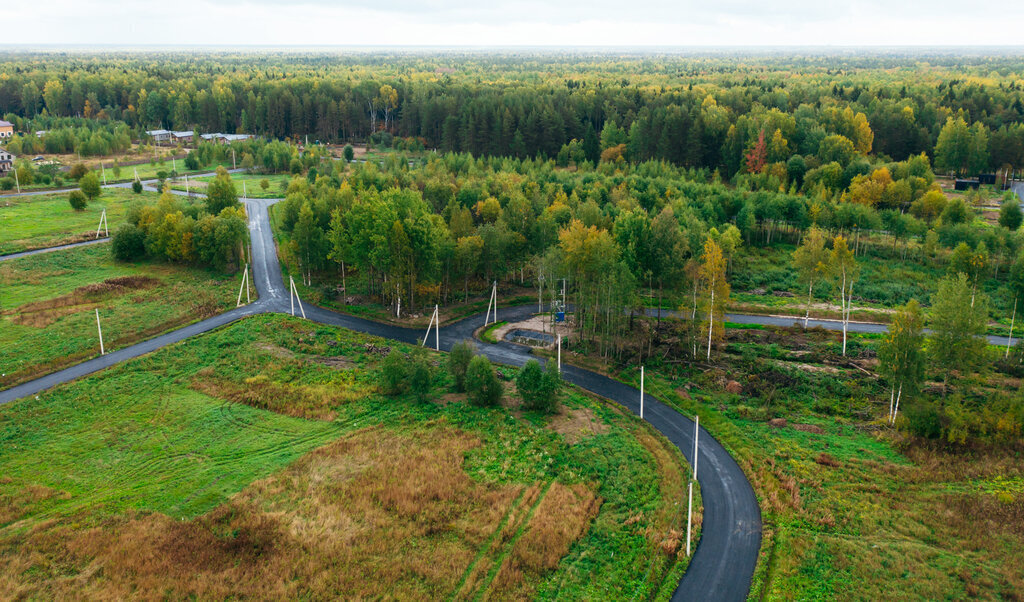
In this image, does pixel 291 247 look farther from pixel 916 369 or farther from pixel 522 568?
pixel 916 369

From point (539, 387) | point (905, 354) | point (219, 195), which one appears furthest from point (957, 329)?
point (219, 195)

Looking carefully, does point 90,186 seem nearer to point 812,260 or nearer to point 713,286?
point 713,286

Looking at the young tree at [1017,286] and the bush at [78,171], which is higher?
the bush at [78,171]

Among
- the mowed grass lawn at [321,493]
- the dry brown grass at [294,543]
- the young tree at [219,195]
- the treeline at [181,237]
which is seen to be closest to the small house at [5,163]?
the young tree at [219,195]

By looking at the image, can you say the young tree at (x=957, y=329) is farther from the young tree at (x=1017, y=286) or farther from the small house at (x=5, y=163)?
the small house at (x=5, y=163)

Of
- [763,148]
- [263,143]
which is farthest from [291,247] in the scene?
[263,143]

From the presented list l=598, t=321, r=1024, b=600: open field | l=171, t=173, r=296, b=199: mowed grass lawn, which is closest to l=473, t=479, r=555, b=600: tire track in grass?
l=598, t=321, r=1024, b=600: open field
